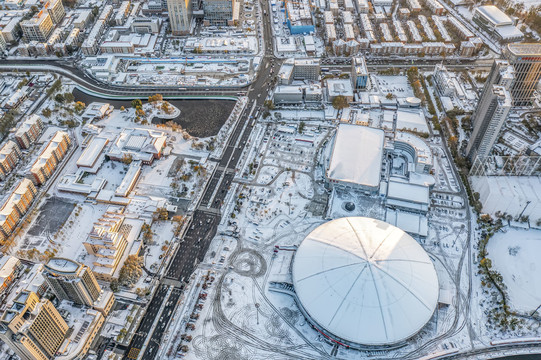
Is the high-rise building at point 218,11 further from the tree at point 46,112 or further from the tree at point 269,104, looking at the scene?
the tree at point 46,112

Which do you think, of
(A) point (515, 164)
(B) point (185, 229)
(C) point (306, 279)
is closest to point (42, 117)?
(B) point (185, 229)

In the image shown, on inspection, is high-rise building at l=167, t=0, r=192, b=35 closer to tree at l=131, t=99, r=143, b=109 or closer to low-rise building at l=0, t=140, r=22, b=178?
tree at l=131, t=99, r=143, b=109

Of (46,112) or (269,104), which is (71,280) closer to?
(46,112)

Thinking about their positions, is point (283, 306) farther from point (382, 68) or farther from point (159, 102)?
point (382, 68)

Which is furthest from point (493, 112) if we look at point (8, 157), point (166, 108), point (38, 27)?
point (38, 27)

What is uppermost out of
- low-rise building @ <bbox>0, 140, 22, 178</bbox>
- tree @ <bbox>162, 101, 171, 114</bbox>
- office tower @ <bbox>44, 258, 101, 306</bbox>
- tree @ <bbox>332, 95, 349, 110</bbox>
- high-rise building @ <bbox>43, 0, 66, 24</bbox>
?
high-rise building @ <bbox>43, 0, 66, 24</bbox>

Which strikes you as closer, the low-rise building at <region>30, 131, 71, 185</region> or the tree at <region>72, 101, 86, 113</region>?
the low-rise building at <region>30, 131, 71, 185</region>

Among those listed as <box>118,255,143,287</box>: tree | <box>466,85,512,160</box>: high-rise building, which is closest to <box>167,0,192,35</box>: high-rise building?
<box>118,255,143,287</box>: tree
